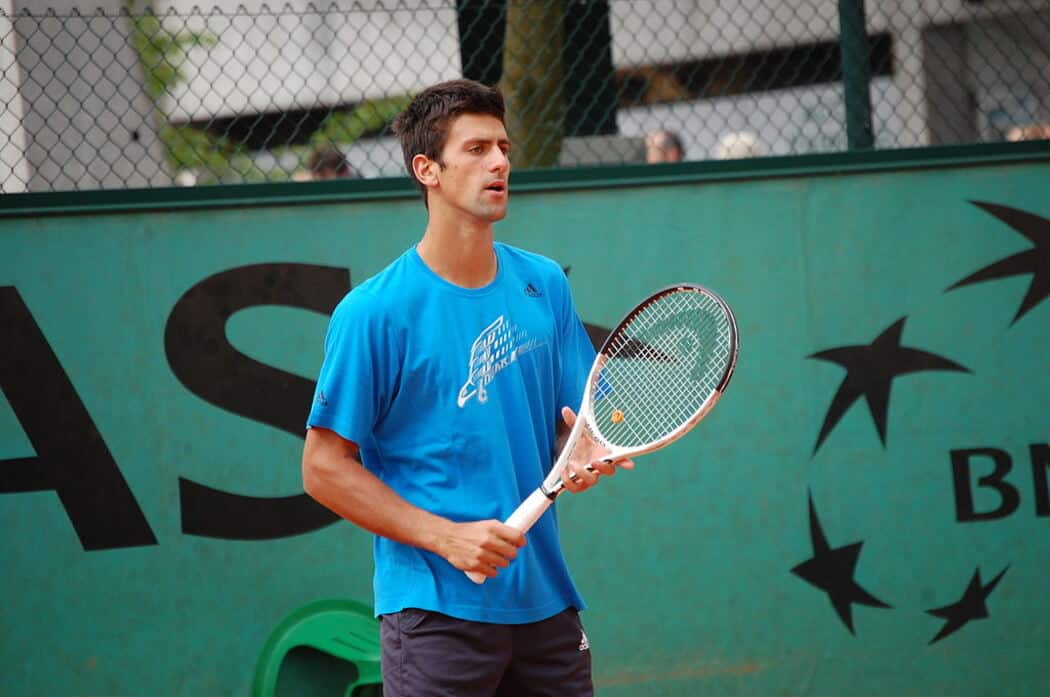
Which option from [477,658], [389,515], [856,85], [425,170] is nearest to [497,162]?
[425,170]

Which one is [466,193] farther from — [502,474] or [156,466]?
[156,466]

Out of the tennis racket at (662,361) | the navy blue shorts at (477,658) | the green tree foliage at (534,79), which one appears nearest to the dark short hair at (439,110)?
the tennis racket at (662,361)

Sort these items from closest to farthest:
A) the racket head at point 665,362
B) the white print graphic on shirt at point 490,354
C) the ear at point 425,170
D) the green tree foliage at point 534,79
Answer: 1. the white print graphic on shirt at point 490,354
2. the ear at point 425,170
3. the racket head at point 665,362
4. the green tree foliage at point 534,79

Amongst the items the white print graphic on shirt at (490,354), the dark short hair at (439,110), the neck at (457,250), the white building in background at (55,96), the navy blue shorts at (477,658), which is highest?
the white building in background at (55,96)

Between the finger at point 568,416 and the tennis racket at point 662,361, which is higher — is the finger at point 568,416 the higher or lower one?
the lower one

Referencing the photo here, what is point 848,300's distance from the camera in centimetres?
469

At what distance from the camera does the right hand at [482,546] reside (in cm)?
258

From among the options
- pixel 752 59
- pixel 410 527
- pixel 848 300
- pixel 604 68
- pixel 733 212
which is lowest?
pixel 410 527

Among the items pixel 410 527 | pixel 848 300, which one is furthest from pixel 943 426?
pixel 410 527

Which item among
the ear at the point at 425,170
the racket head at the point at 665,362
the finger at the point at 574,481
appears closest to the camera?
the finger at the point at 574,481

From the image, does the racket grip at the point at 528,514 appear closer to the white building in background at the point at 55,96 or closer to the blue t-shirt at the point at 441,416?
the blue t-shirt at the point at 441,416

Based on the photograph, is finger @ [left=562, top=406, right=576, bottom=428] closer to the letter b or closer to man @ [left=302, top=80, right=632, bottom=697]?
man @ [left=302, top=80, right=632, bottom=697]

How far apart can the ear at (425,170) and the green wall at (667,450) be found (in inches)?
59.5

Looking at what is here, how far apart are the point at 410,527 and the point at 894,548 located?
2.61 meters
